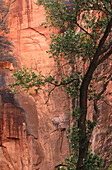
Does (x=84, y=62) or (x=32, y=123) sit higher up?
(x=32, y=123)

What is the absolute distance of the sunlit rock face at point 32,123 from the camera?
46.2 feet

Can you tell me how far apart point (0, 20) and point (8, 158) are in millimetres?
8224

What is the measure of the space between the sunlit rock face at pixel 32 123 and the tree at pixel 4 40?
37 cm

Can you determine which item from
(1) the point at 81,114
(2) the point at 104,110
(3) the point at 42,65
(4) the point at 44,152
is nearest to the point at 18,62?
(3) the point at 42,65

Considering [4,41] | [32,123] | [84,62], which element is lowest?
[84,62]

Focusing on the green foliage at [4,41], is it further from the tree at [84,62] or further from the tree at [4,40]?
the tree at [84,62]

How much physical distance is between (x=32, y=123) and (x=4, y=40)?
5241mm

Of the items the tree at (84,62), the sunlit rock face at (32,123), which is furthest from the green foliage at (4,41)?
the tree at (84,62)

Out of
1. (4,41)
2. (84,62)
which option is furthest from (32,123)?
(84,62)

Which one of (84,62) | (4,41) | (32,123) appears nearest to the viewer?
(84,62)

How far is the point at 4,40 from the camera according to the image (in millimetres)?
16344

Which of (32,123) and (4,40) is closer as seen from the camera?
(32,123)

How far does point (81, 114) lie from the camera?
25.0 ft

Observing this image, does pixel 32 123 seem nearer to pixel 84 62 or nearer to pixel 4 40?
pixel 4 40
